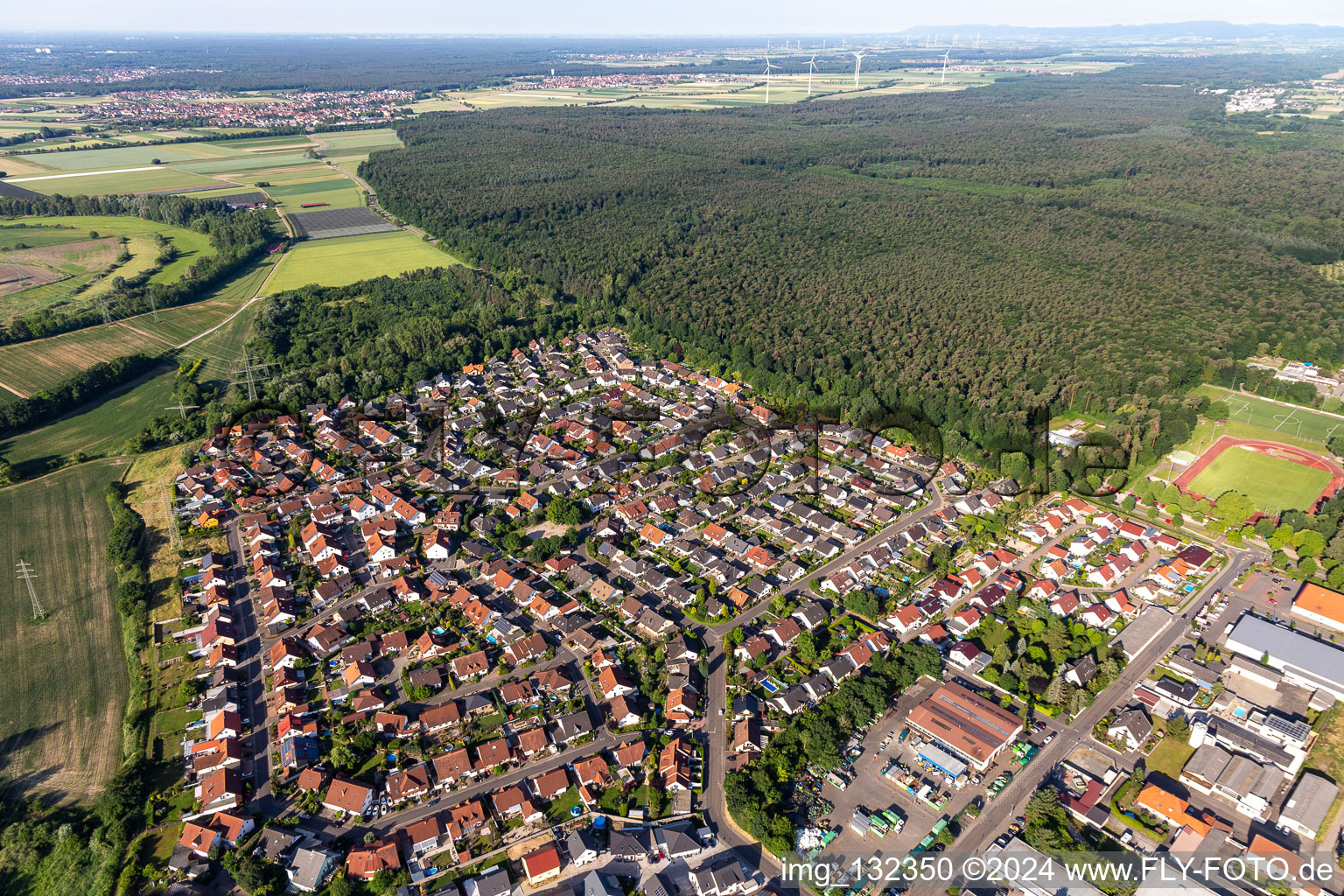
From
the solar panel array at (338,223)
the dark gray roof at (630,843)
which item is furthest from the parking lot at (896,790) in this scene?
the solar panel array at (338,223)

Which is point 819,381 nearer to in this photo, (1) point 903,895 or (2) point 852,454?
(2) point 852,454

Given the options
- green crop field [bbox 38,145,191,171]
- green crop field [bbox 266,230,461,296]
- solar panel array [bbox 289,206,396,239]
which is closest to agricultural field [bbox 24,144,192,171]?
green crop field [bbox 38,145,191,171]

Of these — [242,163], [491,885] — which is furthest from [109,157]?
[491,885]

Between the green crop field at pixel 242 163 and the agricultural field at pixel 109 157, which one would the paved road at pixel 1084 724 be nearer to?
the green crop field at pixel 242 163

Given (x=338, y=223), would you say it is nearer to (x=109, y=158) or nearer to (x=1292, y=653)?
(x=109, y=158)

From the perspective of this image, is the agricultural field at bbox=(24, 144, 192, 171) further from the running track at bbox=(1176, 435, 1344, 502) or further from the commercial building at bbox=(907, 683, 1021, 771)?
the running track at bbox=(1176, 435, 1344, 502)

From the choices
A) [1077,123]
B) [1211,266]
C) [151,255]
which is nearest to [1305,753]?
[1211,266]
